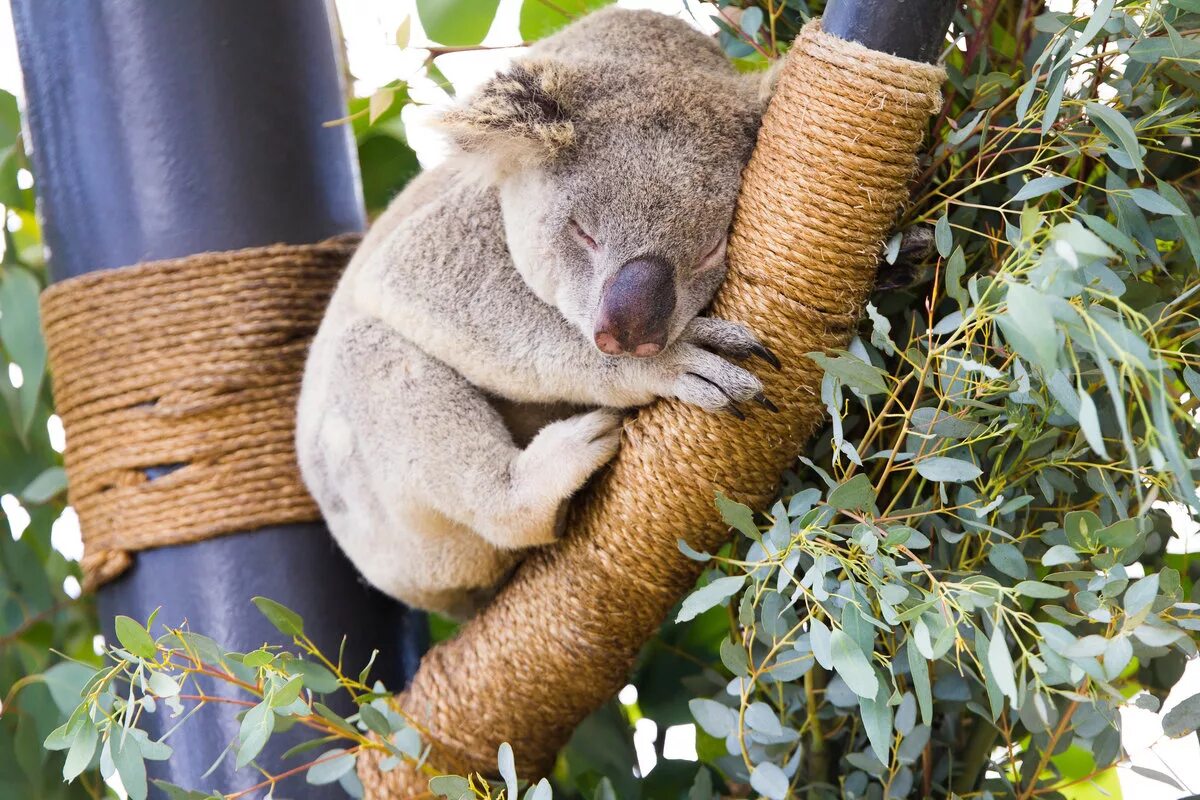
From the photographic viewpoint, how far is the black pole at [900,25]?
1241 millimetres

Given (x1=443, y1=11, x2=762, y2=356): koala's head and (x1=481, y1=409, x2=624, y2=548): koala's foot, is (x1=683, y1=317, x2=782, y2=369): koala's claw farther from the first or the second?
(x1=481, y1=409, x2=624, y2=548): koala's foot

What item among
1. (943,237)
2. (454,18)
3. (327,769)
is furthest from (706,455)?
(454,18)

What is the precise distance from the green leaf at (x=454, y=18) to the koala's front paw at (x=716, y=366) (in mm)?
764

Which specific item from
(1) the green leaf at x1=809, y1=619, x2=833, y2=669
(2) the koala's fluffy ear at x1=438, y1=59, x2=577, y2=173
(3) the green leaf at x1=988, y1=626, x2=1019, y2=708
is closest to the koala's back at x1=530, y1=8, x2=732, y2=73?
(2) the koala's fluffy ear at x1=438, y1=59, x2=577, y2=173

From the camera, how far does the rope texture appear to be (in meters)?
1.86

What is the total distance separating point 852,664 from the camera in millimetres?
1034

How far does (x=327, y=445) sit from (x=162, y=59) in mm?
724

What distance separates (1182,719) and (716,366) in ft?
2.06

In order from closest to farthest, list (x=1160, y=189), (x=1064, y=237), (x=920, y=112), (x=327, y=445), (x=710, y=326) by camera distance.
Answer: (x=1064, y=237)
(x=1160, y=189)
(x=920, y=112)
(x=710, y=326)
(x=327, y=445)

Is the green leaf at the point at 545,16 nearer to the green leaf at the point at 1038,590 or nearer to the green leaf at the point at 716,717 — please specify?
the green leaf at the point at 716,717

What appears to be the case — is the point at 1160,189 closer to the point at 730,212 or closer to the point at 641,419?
the point at 730,212

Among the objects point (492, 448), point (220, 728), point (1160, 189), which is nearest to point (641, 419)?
point (492, 448)

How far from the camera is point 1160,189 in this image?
1.15m

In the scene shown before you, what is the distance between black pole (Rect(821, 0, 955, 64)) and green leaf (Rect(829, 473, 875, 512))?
49cm
